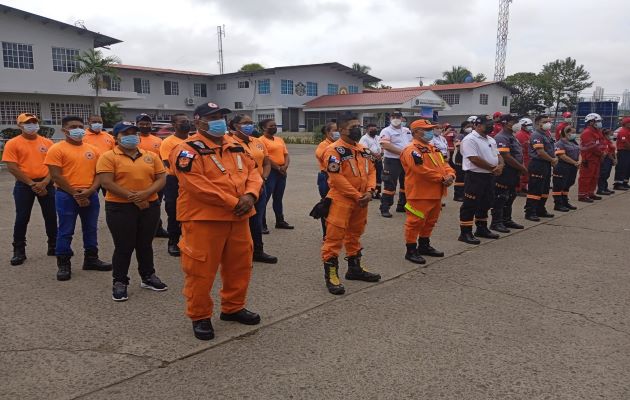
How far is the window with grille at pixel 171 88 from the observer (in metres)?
41.0

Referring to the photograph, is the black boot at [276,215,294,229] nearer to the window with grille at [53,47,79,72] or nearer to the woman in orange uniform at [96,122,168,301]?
the woman in orange uniform at [96,122,168,301]

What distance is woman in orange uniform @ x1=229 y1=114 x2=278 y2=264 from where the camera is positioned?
567 centimetres

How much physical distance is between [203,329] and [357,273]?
74.8 inches

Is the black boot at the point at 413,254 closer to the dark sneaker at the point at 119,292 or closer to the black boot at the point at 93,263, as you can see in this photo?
the dark sneaker at the point at 119,292

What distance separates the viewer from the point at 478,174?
6508 mm

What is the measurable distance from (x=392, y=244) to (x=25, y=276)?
4452mm

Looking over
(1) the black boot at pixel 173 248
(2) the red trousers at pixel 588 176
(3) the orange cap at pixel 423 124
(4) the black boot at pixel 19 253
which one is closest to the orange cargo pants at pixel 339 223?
(3) the orange cap at pixel 423 124

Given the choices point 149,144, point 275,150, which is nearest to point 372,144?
point 275,150

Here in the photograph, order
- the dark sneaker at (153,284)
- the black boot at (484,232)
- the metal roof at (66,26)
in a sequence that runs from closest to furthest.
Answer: the dark sneaker at (153,284) < the black boot at (484,232) < the metal roof at (66,26)

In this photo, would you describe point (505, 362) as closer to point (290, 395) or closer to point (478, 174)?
point (290, 395)

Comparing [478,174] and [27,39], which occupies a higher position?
[27,39]

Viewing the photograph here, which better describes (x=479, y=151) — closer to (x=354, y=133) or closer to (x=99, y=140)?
(x=354, y=133)

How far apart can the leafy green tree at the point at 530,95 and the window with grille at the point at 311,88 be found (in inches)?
980

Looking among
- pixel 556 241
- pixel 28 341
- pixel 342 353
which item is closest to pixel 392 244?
pixel 556 241
